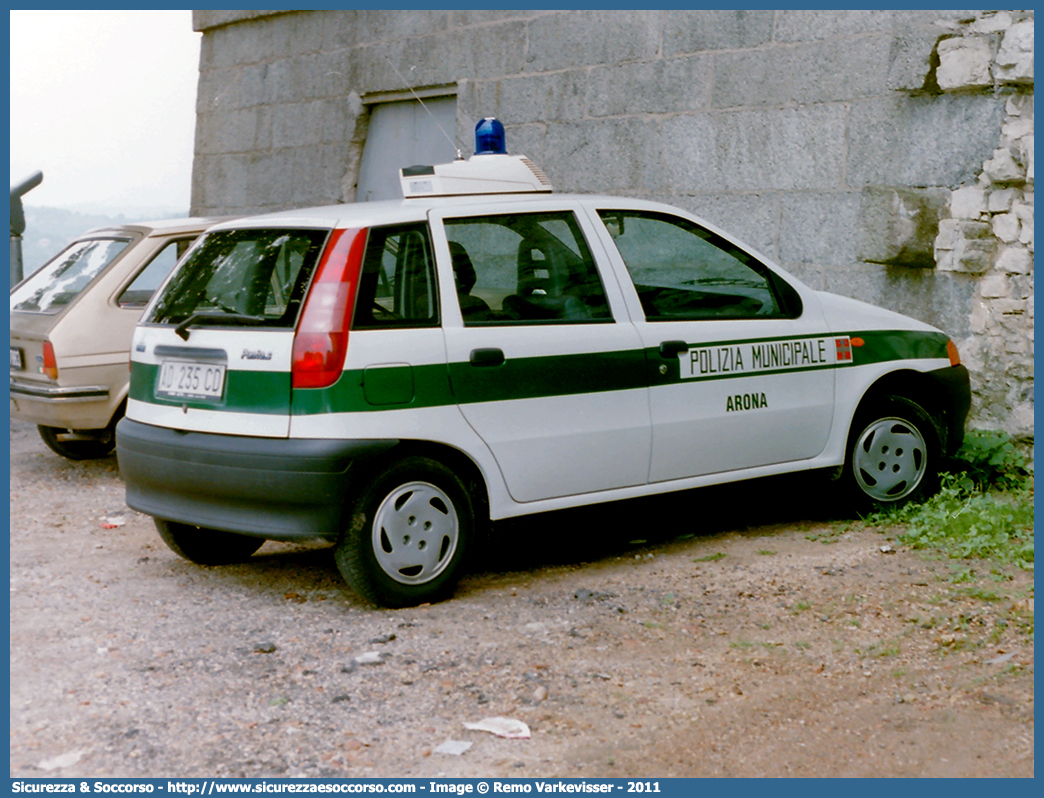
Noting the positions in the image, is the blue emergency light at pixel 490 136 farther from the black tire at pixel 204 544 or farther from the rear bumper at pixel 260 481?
the rear bumper at pixel 260 481

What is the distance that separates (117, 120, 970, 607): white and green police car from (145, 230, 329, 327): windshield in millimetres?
12

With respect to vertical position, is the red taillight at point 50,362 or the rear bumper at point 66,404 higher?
the red taillight at point 50,362

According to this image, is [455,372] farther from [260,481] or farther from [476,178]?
[476,178]

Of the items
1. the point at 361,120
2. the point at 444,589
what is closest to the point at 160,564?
the point at 444,589

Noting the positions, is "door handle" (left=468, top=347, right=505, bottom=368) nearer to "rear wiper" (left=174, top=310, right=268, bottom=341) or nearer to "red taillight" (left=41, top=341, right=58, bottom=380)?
"rear wiper" (left=174, top=310, right=268, bottom=341)

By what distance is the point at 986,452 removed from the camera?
701cm

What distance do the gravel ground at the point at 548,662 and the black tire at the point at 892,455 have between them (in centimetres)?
24

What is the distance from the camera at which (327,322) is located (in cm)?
471

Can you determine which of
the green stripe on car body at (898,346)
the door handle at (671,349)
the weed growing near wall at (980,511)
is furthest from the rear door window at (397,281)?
the weed growing near wall at (980,511)

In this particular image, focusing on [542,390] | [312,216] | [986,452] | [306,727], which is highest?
[312,216]

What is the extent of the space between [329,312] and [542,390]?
3.21 ft

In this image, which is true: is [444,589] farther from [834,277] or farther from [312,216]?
[834,277]

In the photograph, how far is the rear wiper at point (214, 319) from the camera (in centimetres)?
493

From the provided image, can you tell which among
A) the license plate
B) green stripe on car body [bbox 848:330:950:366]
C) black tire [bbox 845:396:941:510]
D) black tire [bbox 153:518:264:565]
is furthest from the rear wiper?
black tire [bbox 845:396:941:510]
